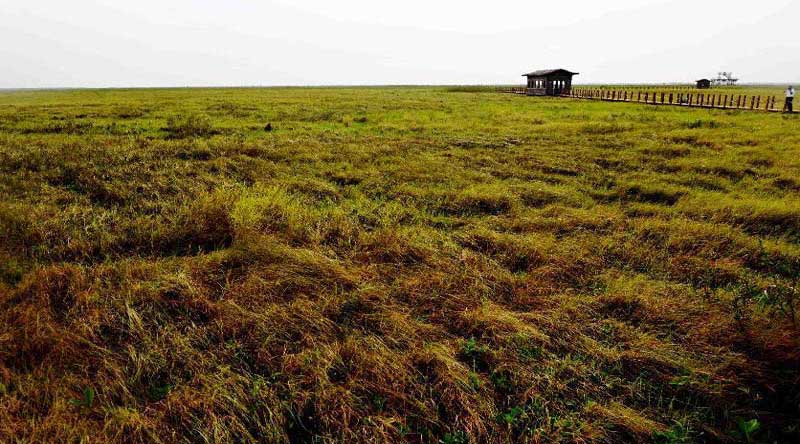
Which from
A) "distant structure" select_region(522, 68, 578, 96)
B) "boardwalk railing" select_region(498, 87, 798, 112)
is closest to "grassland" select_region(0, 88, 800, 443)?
"boardwalk railing" select_region(498, 87, 798, 112)

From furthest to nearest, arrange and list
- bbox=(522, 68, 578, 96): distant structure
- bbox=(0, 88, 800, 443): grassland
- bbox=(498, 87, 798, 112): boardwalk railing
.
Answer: bbox=(522, 68, 578, 96): distant structure
bbox=(498, 87, 798, 112): boardwalk railing
bbox=(0, 88, 800, 443): grassland

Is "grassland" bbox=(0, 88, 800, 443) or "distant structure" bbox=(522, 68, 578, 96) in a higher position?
"distant structure" bbox=(522, 68, 578, 96)

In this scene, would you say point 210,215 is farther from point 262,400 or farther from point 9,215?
point 262,400

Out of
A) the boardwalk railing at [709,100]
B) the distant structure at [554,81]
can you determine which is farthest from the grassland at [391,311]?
the distant structure at [554,81]

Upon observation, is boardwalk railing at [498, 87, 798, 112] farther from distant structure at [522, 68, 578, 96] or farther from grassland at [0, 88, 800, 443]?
grassland at [0, 88, 800, 443]

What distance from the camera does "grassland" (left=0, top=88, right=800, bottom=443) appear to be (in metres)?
2.73

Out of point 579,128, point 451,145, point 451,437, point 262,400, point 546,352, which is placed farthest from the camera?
point 579,128

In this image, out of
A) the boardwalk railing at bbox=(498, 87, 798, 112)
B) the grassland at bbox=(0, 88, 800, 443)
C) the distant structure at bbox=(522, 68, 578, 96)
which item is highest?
the distant structure at bbox=(522, 68, 578, 96)

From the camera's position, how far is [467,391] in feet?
9.66

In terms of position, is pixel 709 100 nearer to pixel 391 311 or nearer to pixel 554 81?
pixel 554 81

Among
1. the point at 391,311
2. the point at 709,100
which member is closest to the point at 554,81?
the point at 709,100

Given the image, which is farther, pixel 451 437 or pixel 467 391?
pixel 467 391

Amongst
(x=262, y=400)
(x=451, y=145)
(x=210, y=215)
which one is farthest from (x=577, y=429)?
(x=451, y=145)

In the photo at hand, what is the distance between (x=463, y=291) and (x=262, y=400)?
88.4 inches
